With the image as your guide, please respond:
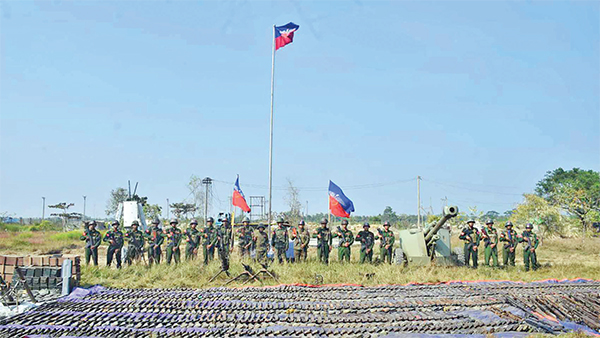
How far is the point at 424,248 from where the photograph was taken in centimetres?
1398

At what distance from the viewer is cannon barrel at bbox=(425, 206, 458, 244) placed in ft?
40.3

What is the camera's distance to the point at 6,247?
72.2 ft

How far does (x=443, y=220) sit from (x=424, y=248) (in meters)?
1.36

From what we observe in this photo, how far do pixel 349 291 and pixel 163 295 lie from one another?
3834 mm

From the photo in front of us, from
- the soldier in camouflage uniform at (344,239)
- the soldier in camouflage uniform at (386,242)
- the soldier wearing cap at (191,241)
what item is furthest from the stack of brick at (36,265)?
the soldier in camouflage uniform at (386,242)

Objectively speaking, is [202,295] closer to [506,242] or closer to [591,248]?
[506,242]

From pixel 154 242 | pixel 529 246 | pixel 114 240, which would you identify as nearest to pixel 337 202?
pixel 529 246

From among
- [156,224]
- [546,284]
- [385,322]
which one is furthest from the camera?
[156,224]

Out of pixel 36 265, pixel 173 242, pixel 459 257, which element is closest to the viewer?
pixel 36 265

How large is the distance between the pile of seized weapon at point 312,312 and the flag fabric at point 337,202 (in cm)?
636

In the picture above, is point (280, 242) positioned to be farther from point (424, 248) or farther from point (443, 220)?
point (443, 220)

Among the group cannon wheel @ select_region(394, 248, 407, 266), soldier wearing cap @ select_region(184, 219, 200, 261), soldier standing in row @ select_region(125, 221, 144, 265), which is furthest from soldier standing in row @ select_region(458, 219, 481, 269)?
soldier standing in row @ select_region(125, 221, 144, 265)

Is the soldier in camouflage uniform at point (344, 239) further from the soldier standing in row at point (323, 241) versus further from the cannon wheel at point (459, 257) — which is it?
the cannon wheel at point (459, 257)

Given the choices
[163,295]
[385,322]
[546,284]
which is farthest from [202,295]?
[546,284]
